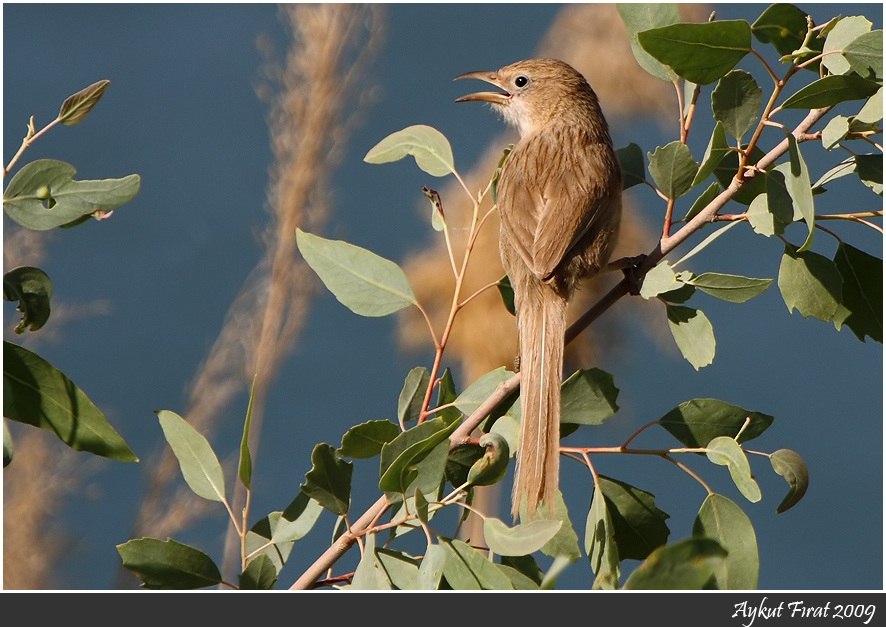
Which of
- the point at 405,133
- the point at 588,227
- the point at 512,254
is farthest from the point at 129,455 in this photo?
the point at 588,227

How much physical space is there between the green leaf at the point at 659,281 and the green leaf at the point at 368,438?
0.44m

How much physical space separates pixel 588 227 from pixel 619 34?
5.70 feet

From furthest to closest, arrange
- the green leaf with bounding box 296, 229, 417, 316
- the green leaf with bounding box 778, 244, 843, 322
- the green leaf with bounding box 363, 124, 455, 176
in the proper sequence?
the green leaf with bounding box 363, 124, 455, 176 → the green leaf with bounding box 296, 229, 417, 316 → the green leaf with bounding box 778, 244, 843, 322

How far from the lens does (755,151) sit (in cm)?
160

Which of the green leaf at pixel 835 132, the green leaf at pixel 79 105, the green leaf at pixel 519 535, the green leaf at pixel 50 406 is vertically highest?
the green leaf at pixel 79 105

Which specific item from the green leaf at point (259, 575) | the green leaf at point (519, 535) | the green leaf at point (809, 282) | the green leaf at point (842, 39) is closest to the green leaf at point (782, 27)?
the green leaf at point (842, 39)

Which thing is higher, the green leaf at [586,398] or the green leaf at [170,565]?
the green leaf at [586,398]

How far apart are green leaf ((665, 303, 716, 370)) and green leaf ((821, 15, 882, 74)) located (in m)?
0.41

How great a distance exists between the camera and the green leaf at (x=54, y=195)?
1410 millimetres

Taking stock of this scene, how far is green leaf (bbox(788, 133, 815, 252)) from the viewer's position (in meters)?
1.25

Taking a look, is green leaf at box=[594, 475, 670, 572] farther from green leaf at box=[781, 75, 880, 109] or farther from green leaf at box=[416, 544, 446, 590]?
green leaf at box=[781, 75, 880, 109]

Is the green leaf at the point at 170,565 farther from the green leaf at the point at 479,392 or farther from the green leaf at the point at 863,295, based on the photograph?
the green leaf at the point at 863,295

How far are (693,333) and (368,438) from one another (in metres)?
0.55

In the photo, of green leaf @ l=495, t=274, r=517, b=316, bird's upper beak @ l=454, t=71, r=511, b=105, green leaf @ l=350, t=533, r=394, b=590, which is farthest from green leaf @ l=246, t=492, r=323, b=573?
bird's upper beak @ l=454, t=71, r=511, b=105
